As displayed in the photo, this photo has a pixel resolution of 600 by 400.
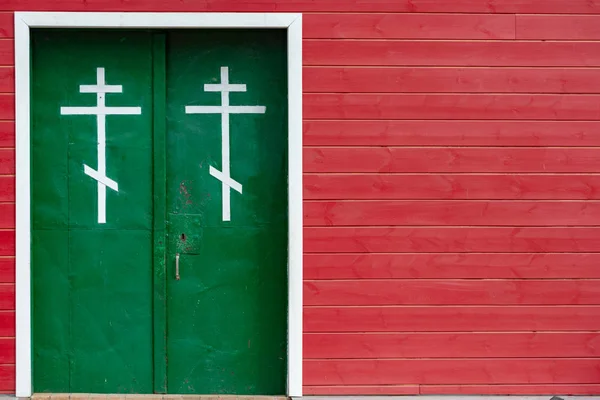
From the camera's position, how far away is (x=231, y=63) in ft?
14.7

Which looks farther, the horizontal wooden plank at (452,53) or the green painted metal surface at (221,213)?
the green painted metal surface at (221,213)

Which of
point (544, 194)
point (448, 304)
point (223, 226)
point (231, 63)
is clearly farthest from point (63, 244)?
point (544, 194)

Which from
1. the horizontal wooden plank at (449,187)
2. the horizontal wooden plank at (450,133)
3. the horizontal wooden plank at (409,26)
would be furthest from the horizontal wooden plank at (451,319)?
the horizontal wooden plank at (409,26)

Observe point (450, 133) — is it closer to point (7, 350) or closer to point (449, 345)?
point (449, 345)

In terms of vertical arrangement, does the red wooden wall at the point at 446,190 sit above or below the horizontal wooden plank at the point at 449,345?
above

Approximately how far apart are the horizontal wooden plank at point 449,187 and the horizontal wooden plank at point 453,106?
378 millimetres

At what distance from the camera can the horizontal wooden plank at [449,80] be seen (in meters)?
4.38

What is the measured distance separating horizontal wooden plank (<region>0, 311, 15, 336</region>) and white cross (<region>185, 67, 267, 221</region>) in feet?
4.77

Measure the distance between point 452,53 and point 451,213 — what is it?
1011mm

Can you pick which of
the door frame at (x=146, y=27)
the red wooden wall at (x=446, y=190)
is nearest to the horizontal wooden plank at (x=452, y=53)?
the red wooden wall at (x=446, y=190)

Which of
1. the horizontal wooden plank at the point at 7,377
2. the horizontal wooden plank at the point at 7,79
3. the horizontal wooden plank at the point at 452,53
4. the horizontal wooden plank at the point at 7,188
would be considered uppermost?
the horizontal wooden plank at the point at 452,53

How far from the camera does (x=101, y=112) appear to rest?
175 inches

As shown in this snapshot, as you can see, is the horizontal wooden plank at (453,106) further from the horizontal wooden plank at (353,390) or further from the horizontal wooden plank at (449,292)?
the horizontal wooden plank at (353,390)

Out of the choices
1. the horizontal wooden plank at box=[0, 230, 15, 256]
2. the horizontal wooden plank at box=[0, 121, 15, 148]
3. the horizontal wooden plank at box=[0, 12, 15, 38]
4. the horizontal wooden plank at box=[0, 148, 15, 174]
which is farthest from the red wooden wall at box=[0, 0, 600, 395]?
the horizontal wooden plank at box=[0, 12, 15, 38]
